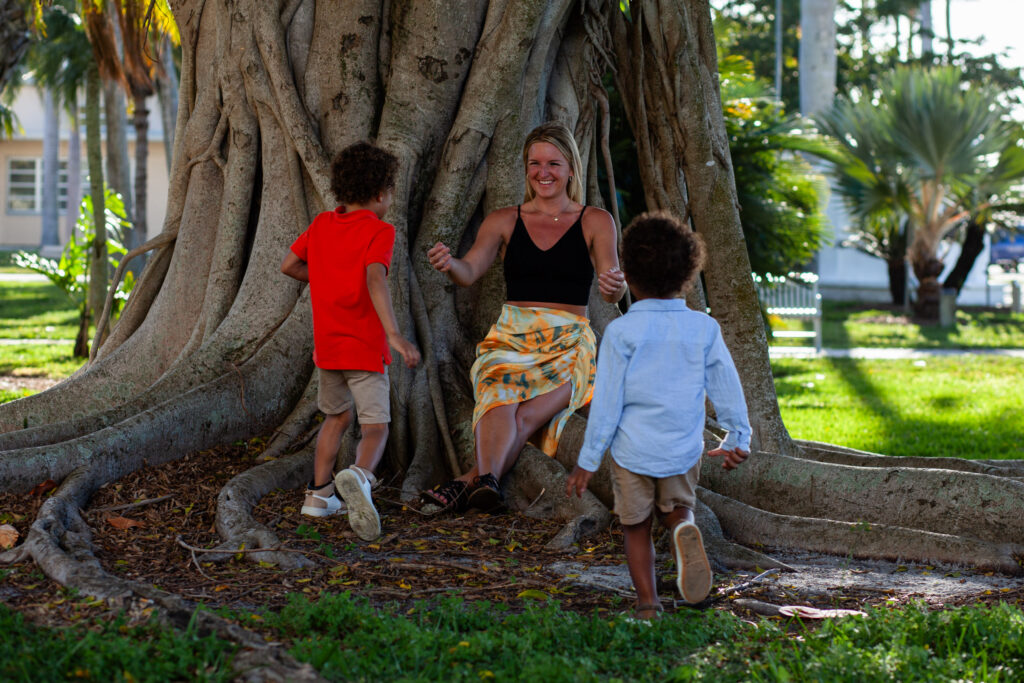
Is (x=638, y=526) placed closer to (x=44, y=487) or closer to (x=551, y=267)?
(x=551, y=267)

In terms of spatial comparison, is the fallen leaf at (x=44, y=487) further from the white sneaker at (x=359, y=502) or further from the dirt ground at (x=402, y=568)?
the white sneaker at (x=359, y=502)

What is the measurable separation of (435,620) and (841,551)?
1903 millimetres

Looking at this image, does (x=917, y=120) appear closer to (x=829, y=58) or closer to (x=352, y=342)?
(x=829, y=58)

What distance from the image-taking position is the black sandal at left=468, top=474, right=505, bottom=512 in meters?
4.93

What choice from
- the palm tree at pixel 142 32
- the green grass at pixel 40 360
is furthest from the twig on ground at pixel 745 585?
the green grass at pixel 40 360

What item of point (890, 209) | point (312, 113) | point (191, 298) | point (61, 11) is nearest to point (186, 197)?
point (191, 298)

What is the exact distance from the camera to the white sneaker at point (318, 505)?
16.0 feet

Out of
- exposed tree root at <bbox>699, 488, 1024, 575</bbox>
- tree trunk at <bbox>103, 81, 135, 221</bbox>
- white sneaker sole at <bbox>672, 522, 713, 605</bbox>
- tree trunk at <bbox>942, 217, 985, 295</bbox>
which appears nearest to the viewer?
white sneaker sole at <bbox>672, 522, 713, 605</bbox>

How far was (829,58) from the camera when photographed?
86.5 ft

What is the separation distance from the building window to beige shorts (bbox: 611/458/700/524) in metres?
41.5

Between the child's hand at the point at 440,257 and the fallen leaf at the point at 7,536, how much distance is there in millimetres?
2011

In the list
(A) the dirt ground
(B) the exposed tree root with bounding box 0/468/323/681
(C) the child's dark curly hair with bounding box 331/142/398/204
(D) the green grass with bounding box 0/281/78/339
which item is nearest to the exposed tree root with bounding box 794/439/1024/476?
(A) the dirt ground

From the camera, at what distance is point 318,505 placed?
4.90m

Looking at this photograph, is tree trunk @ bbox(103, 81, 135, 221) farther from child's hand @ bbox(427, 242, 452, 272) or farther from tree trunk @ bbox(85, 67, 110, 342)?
child's hand @ bbox(427, 242, 452, 272)
